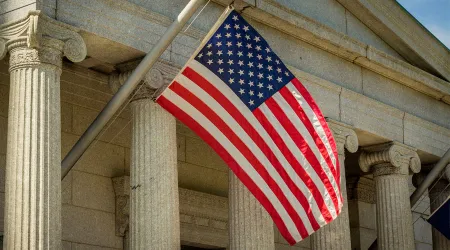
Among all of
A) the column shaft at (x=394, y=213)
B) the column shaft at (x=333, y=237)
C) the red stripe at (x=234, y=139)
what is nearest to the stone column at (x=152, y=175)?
the red stripe at (x=234, y=139)

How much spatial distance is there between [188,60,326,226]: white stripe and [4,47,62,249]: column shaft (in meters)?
3.06

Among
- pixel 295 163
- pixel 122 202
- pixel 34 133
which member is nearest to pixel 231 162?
pixel 295 163

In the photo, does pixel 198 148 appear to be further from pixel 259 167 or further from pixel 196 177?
pixel 259 167

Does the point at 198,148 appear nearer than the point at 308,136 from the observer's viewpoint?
No

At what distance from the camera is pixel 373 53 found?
28.8 m

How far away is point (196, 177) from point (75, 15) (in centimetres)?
884

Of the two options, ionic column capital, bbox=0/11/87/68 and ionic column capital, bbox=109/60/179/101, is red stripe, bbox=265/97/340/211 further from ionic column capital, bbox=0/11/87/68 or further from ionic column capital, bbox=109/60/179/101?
ionic column capital, bbox=0/11/87/68

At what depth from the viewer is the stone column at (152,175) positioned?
22.1 metres

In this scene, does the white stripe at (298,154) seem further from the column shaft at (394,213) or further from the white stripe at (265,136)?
the column shaft at (394,213)

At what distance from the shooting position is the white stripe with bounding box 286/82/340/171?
2219 cm

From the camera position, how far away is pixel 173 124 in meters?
23.0

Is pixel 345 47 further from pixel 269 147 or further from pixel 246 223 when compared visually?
pixel 269 147

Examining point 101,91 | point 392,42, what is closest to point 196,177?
point 101,91

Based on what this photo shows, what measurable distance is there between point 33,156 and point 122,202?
23.3 feet
